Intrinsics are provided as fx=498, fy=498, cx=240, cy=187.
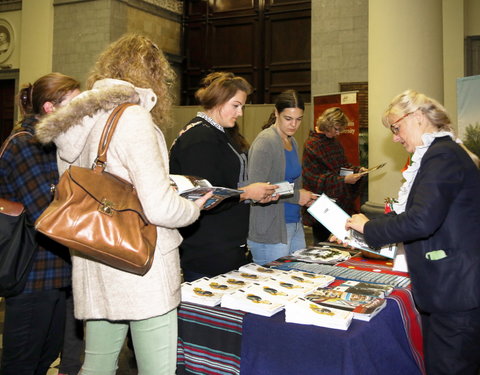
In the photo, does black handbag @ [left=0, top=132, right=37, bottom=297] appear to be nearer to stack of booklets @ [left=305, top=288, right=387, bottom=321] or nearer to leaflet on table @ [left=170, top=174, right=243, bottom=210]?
leaflet on table @ [left=170, top=174, right=243, bottom=210]

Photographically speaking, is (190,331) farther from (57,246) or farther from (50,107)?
(50,107)

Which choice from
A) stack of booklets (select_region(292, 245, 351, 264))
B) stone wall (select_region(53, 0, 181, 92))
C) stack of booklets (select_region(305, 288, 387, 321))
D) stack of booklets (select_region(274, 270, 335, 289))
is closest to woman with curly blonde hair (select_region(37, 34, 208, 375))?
stack of booklets (select_region(305, 288, 387, 321))

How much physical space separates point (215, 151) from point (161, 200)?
1024mm

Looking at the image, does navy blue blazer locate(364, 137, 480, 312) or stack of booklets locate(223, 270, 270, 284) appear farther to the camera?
stack of booklets locate(223, 270, 270, 284)

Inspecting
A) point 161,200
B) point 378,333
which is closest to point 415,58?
point 378,333

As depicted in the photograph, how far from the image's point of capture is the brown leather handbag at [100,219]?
1465mm

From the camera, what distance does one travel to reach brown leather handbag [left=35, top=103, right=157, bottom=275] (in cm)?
146

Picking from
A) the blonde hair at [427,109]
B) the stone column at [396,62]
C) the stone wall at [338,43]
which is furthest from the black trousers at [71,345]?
the stone wall at [338,43]

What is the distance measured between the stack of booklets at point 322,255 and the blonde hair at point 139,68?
1450mm

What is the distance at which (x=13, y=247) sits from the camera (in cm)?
211

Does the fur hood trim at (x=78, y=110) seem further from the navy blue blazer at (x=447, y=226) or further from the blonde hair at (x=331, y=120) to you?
the blonde hair at (x=331, y=120)

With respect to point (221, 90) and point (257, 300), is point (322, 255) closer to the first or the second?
point (257, 300)

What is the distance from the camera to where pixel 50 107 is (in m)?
2.29

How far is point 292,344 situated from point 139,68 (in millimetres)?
1161
